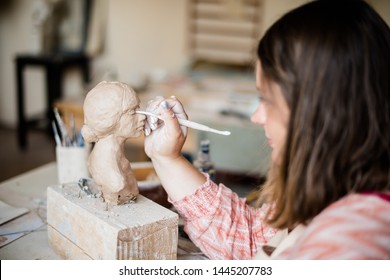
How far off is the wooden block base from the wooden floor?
227 cm

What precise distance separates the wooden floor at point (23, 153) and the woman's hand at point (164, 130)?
2339mm

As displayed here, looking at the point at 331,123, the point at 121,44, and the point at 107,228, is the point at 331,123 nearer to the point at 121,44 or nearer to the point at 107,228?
the point at 107,228

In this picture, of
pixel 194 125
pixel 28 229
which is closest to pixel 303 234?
pixel 194 125

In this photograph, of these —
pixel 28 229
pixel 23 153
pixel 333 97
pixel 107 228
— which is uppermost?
pixel 333 97

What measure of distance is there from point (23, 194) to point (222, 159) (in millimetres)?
1273

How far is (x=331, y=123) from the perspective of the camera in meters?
0.74

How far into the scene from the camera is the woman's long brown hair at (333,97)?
732mm

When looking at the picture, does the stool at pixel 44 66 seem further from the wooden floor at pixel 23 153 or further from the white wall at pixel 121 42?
the white wall at pixel 121 42

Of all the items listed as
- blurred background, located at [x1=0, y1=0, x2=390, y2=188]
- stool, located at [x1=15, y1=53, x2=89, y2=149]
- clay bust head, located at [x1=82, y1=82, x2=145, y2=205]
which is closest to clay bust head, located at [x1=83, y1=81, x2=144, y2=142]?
clay bust head, located at [x1=82, y1=82, x2=145, y2=205]

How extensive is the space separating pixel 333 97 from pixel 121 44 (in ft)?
11.7

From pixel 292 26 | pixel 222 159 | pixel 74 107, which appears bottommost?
pixel 222 159
